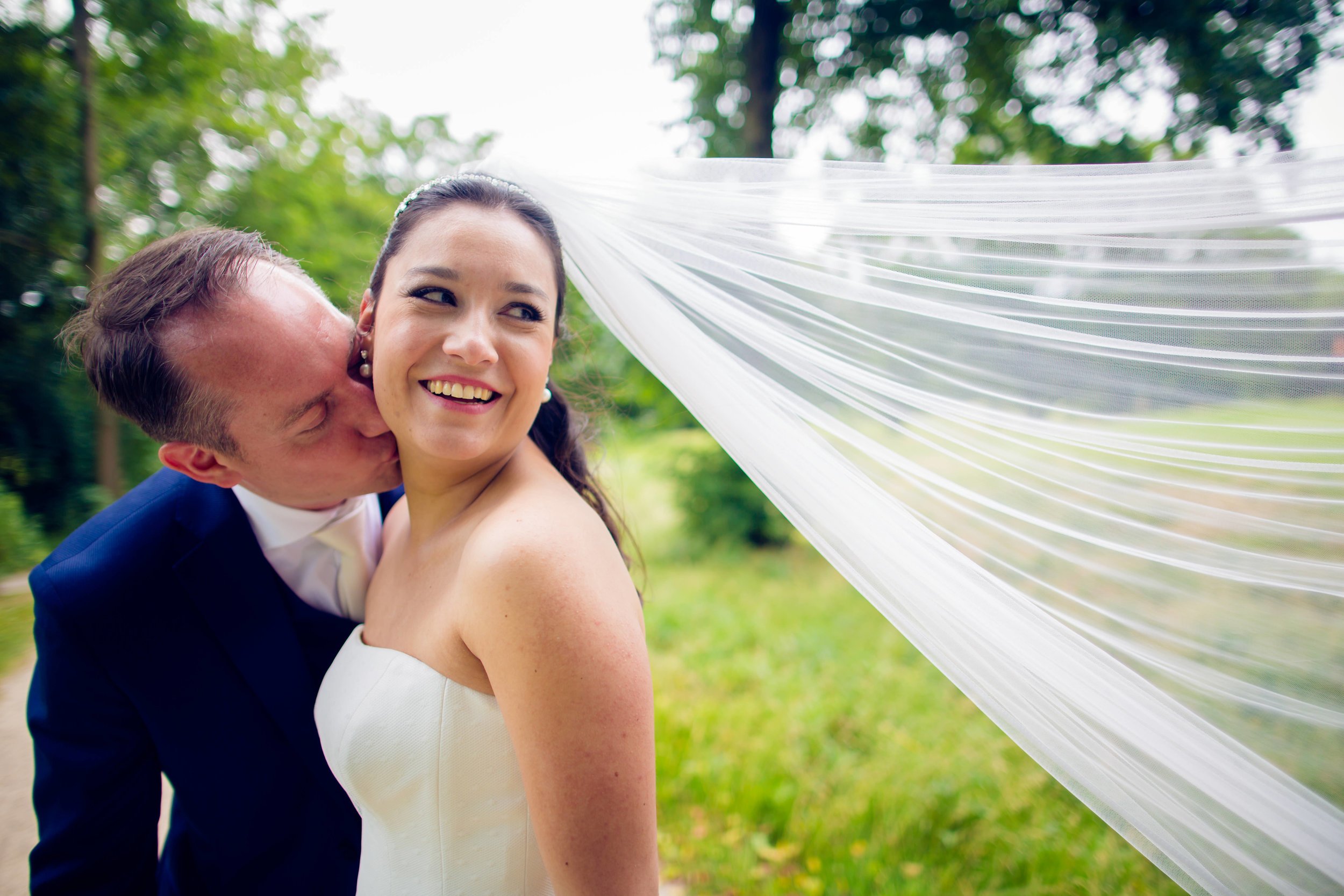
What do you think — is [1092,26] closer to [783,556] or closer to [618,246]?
[618,246]

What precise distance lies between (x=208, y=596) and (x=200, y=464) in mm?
356

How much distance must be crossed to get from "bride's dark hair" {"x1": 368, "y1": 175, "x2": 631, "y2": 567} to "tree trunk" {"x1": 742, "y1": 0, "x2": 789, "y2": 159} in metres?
5.22

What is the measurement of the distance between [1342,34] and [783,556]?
6.57 m

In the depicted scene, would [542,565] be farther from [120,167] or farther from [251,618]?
[120,167]

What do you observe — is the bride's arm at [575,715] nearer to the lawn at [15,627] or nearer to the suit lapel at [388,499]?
the suit lapel at [388,499]

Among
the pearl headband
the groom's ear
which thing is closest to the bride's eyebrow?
the pearl headband

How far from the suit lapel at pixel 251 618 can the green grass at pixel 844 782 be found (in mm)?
1081

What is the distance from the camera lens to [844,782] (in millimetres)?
3605

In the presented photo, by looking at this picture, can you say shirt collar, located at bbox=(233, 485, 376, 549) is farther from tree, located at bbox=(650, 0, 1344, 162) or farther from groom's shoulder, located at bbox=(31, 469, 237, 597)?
tree, located at bbox=(650, 0, 1344, 162)

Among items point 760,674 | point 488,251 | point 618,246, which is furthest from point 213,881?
point 760,674

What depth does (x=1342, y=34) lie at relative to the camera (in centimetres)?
249

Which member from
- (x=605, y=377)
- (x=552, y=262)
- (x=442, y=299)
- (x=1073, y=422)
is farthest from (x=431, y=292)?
(x=605, y=377)

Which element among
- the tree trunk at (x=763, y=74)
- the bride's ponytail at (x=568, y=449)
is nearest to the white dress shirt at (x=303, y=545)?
the bride's ponytail at (x=568, y=449)

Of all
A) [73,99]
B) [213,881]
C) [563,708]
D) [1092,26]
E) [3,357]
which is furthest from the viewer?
[3,357]
